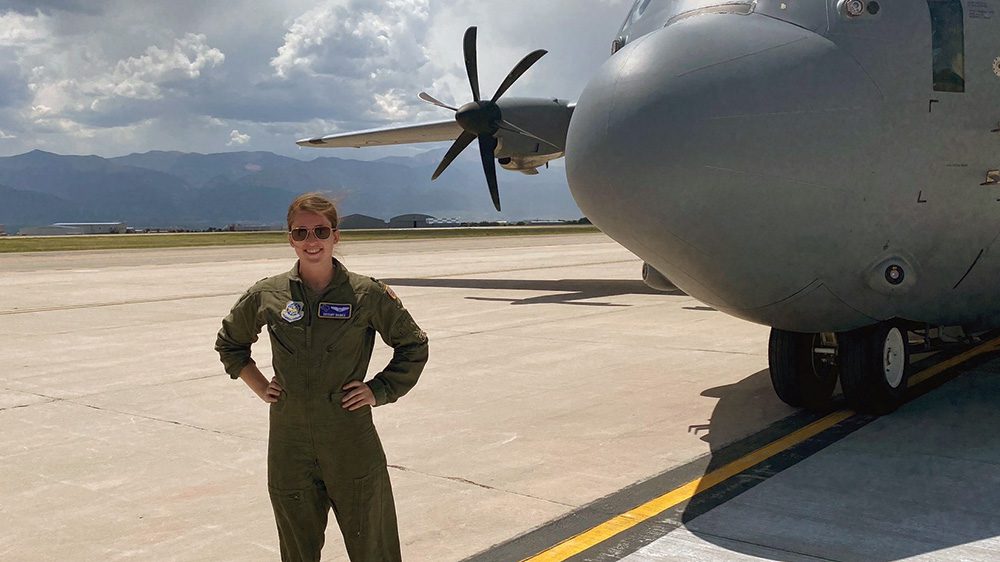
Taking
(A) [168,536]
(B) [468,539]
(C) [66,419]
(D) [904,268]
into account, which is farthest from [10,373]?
(D) [904,268]

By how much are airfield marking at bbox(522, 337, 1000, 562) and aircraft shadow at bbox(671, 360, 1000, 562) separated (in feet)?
0.26

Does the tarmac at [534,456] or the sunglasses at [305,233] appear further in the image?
the tarmac at [534,456]

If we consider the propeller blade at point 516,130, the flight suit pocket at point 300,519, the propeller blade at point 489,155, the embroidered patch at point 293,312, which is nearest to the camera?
the embroidered patch at point 293,312

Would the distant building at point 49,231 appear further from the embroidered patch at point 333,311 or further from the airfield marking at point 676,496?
the embroidered patch at point 333,311

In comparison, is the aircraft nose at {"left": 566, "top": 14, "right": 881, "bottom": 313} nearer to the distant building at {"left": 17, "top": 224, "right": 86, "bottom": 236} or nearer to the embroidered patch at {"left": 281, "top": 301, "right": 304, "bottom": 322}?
the embroidered patch at {"left": 281, "top": 301, "right": 304, "bottom": 322}

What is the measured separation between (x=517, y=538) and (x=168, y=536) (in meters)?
1.92

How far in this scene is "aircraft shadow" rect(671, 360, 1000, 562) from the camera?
4582 mm

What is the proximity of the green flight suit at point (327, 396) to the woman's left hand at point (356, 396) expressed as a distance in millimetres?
23

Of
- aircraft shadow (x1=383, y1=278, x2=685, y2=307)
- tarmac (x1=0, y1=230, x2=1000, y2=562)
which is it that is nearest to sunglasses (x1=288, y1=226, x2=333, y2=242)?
tarmac (x1=0, y1=230, x2=1000, y2=562)

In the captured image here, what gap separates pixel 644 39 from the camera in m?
5.99

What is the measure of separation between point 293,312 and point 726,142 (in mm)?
3218

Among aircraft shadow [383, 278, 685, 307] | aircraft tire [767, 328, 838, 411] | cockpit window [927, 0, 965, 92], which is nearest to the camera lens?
cockpit window [927, 0, 965, 92]

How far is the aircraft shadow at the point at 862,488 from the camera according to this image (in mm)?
4582

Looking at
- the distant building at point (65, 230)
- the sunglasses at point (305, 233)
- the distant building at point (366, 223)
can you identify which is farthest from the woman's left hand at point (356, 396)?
the distant building at point (366, 223)
